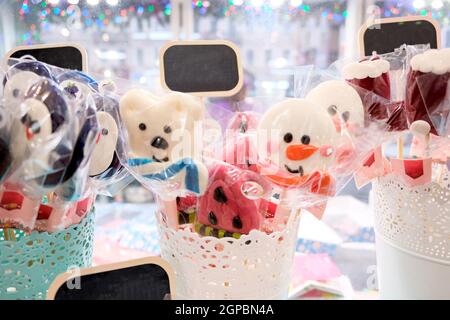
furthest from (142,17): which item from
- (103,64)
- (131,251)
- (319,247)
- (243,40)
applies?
(319,247)

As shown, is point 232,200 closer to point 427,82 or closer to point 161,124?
point 161,124

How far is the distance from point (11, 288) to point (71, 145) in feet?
0.83

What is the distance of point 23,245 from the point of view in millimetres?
536

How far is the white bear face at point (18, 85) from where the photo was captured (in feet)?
1.50

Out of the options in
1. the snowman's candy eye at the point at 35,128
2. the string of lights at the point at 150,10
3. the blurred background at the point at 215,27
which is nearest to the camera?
the snowman's candy eye at the point at 35,128

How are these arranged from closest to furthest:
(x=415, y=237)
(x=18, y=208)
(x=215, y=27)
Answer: (x=18, y=208)
(x=415, y=237)
(x=215, y=27)

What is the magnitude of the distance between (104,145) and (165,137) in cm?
9

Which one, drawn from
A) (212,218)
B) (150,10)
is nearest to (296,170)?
(212,218)

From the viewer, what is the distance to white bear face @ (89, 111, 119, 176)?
0.54 meters

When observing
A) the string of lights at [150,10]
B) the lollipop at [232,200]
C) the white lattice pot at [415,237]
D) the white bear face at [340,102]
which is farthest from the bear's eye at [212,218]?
the string of lights at [150,10]

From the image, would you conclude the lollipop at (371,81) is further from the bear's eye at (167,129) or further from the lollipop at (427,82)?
the bear's eye at (167,129)

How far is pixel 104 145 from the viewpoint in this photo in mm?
549

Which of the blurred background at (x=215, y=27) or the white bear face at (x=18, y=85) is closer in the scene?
the white bear face at (x=18, y=85)

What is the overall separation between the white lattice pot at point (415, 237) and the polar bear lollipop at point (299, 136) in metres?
0.22
